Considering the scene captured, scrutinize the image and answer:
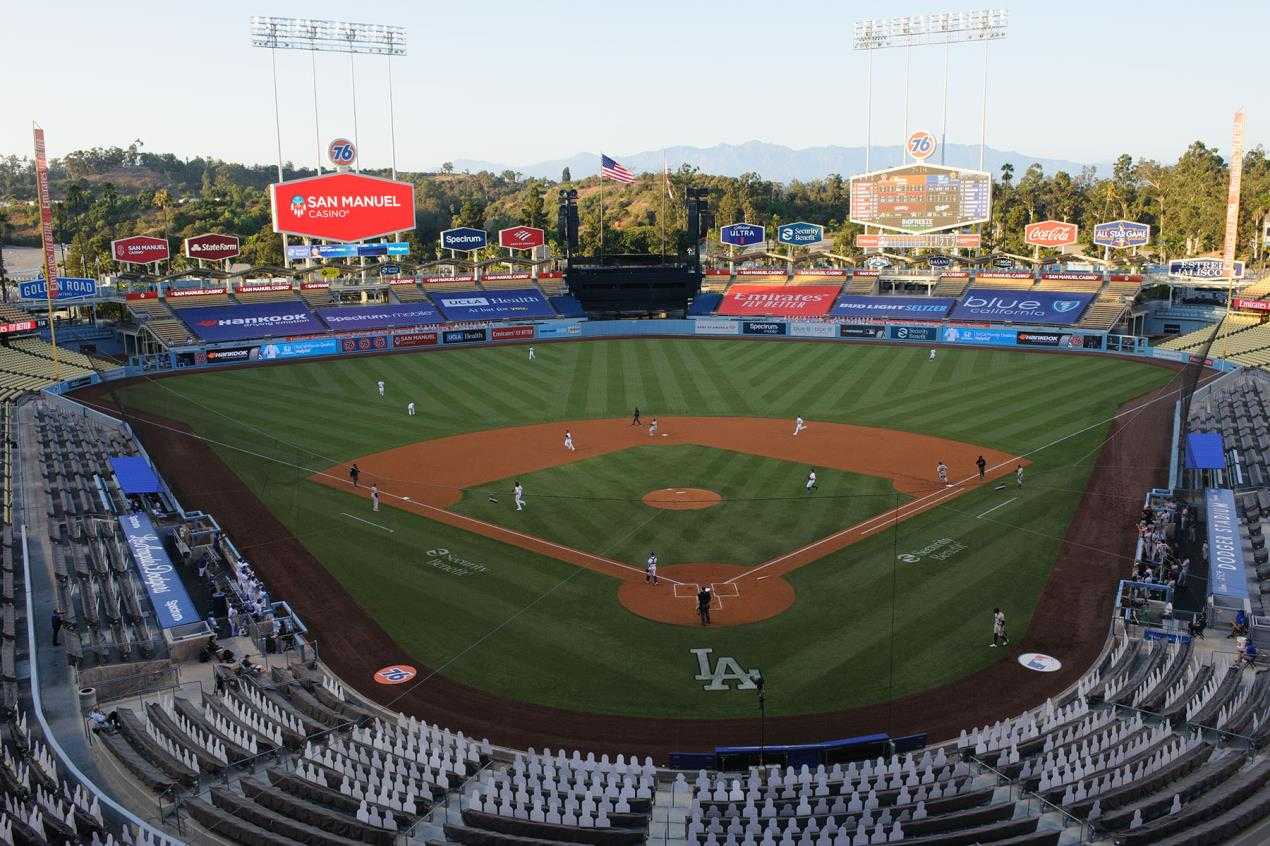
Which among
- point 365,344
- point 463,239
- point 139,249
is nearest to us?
point 365,344

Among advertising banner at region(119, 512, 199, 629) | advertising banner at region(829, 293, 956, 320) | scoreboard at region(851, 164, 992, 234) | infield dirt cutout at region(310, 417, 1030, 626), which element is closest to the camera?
advertising banner at region(119, 512, 199, 629)

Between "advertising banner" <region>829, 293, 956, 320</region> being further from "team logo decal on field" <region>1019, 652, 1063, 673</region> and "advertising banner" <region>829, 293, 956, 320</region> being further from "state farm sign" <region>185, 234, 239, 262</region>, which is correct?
"team logo decal on field" <region>1019, 652, 1063, 673</region>

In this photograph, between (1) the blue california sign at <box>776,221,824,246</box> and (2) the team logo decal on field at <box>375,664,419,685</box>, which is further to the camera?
(1) the blue california sign at <box>776,221,824,246</box>

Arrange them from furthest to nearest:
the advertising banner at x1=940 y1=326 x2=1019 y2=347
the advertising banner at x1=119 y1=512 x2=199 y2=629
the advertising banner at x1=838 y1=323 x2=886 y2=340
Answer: the advertising banner at x1=838 y1=323 x2=886 y2=340 < the advertising banner at x1=940 y1=326 x2=1019 y2=347 < the advertising banner at x1=119 y1=512 x2=199 y2=629

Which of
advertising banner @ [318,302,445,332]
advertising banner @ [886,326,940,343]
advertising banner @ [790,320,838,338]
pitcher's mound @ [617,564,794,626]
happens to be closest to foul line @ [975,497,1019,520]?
pitcher's mound @ [617,564,794,626]

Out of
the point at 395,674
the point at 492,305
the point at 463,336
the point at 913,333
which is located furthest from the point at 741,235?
the point at 395,674

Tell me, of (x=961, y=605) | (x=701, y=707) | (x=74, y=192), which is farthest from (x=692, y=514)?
(x=74, y=192)

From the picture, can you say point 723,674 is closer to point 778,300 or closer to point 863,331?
point 863,331
